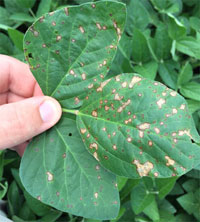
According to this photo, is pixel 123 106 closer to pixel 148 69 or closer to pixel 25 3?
pixel 148 69

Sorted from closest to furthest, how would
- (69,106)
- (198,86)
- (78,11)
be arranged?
(78,11) < (69,106) < (198,86)

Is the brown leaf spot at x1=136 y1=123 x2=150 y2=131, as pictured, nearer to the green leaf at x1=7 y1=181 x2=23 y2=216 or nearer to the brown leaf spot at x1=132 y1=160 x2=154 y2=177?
the brown leaf spot at x1=132 y1=160 x2=154 y2=177

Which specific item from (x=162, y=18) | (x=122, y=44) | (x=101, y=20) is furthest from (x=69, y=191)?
(x=162, y=18)

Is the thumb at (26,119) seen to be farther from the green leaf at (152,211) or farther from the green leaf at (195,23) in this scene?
the green leaf at (195,23)

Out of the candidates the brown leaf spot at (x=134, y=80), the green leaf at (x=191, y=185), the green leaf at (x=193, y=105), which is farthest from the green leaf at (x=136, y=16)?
the green leaf at (x=191, y=185)

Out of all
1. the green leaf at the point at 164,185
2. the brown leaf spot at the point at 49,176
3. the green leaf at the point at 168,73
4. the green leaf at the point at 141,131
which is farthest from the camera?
the green leaf at the point at 168,73

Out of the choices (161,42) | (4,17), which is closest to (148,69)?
(161,42)

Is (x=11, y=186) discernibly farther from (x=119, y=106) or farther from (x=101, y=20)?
(x=101, y=20)
